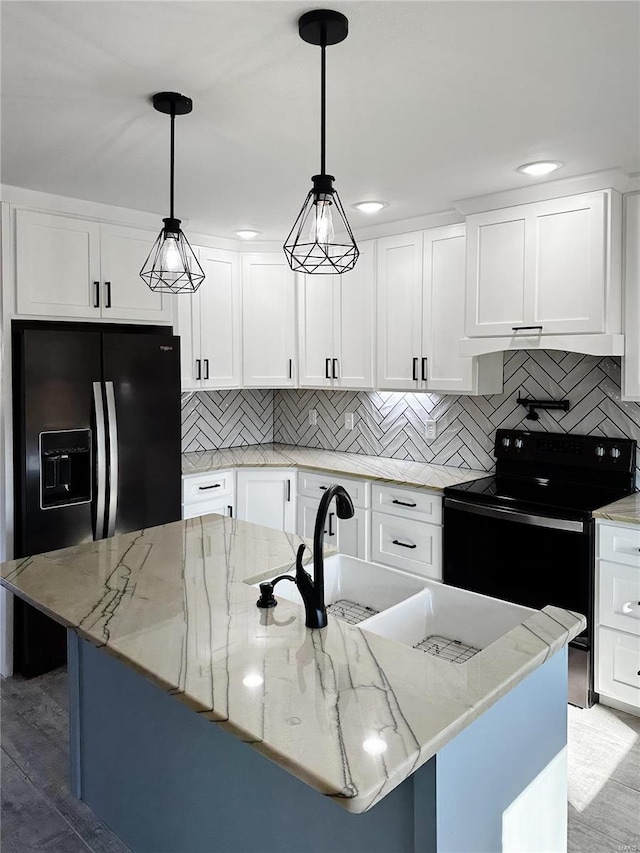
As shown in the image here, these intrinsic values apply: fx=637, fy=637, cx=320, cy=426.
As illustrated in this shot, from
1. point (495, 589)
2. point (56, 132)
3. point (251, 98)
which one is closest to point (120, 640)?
point (251, 98)

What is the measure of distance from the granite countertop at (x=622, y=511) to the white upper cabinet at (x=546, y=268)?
783mm

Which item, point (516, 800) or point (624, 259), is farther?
point (624, 259)

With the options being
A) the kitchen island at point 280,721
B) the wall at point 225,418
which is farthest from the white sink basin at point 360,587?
the wall at point 225,418

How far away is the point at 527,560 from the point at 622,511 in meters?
0.48

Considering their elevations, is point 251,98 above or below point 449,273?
above

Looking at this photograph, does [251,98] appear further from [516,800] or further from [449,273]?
[516,800]

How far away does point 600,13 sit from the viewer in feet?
5.20

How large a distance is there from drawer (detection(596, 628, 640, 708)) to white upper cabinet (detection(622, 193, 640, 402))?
107 centimetres

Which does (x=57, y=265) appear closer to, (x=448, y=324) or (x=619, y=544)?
(x=448, y=324)

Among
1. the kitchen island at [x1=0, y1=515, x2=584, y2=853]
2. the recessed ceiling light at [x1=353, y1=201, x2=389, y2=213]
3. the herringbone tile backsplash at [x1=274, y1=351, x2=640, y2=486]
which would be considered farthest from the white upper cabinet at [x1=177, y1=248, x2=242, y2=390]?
the kitchen island at [x1=0, y1=515, x2=584, y2=853]

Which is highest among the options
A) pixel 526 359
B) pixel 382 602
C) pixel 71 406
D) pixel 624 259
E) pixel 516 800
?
pixel 624 259

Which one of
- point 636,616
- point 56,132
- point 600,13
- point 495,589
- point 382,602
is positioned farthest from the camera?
point 495,589

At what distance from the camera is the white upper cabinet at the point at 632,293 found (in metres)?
2.85

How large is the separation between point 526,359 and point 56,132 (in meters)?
2.55
